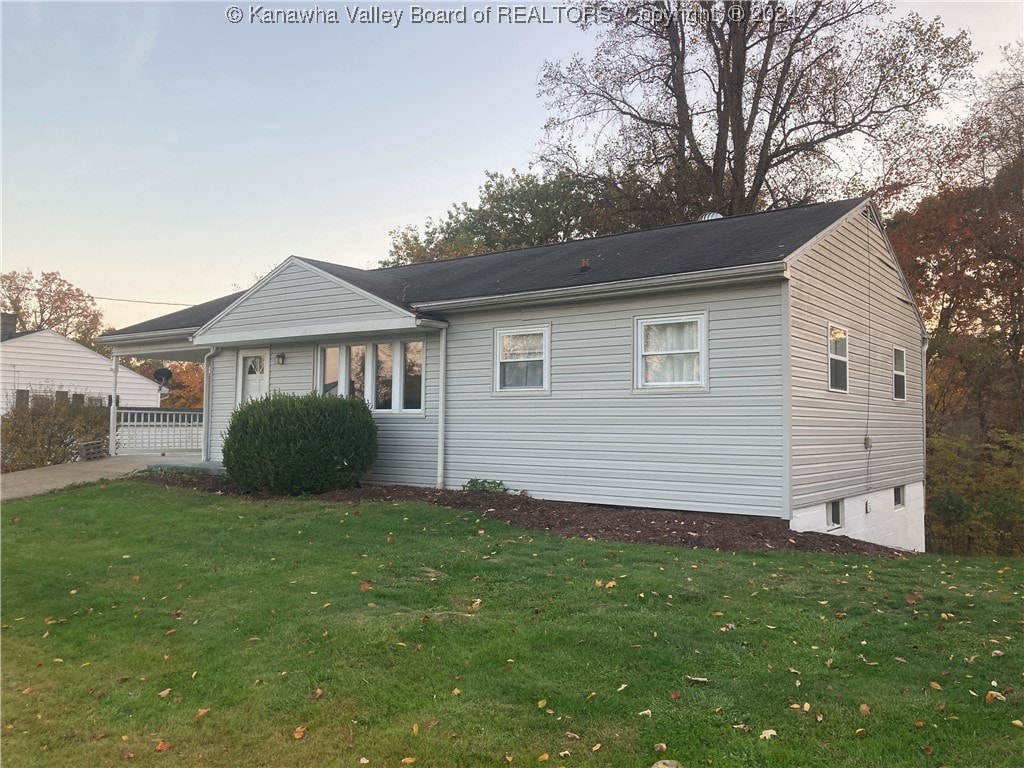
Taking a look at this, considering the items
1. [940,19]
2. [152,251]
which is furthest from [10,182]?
[940,19]

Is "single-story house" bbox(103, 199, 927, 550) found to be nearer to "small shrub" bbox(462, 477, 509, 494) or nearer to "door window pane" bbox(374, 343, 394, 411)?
"door window pane" bbox(374, 343, 394, 411)

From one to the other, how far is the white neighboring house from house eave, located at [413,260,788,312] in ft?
58.4

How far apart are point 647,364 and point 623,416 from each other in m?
0.81

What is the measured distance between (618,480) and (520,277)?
389 cm

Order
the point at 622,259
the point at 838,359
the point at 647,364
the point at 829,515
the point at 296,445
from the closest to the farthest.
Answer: the point at 647,364 → the point at 829,515 → the point at 838,359 → the point at 296,445 → the point at 622,259

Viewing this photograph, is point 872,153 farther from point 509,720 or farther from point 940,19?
point 509,720

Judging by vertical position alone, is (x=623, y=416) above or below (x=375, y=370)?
below

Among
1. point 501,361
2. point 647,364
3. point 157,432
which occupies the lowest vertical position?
point 157,432

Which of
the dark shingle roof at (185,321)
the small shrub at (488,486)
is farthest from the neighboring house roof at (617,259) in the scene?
the dark shingle roof at (185,321)

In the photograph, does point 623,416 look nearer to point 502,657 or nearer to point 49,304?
point 502,657

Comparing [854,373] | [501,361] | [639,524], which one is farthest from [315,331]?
[854,373]

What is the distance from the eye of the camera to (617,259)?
37.3ft

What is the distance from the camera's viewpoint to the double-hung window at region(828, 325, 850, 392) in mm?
10422

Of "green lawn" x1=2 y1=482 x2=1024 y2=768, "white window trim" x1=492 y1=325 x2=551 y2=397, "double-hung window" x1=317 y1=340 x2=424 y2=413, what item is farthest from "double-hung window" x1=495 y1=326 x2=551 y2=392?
"green lawn" x1=2 y1=482 x2=1024 y2=768
